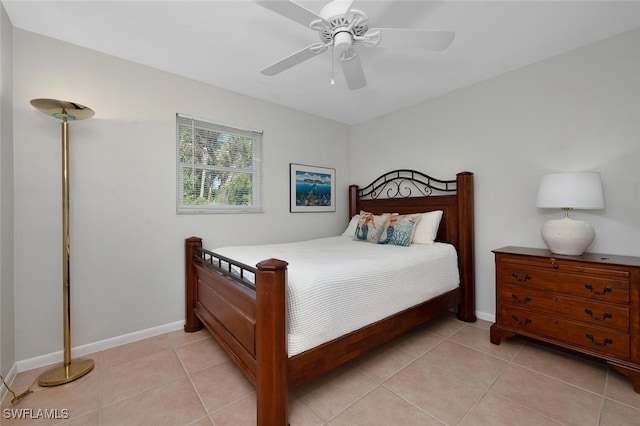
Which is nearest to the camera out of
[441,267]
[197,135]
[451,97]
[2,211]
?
[2,211]

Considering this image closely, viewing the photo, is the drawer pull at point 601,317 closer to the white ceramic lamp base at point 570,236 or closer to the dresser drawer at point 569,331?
the dresser drawer at point 569,331

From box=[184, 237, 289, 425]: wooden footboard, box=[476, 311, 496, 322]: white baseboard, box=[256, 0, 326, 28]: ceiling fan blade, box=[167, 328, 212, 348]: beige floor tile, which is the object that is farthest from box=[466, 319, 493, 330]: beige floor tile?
box=[256, 0, 326, 28]: ceiling fan blade

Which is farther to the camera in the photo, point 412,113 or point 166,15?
point 412,113

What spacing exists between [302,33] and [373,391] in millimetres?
2572

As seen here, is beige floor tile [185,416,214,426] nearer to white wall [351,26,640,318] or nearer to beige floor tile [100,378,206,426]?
beige floor tile [100,378,206,426]

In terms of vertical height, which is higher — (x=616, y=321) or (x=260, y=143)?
(x=260, y=143)

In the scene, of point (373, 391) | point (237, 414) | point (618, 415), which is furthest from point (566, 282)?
point (237, 414)

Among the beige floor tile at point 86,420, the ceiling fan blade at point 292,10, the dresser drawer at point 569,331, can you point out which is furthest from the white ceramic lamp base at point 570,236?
Answer: the beige floor tile at point 86,420

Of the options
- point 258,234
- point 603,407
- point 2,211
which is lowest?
point 603,407

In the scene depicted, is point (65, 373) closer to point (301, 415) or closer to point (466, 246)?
A: point (301, 415)

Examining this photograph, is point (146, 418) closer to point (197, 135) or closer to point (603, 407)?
point (197, 135)

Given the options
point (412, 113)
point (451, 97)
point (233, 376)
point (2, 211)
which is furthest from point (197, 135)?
point (451, 97)

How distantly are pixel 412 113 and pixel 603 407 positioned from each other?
3089 mm

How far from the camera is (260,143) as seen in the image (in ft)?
10.5
